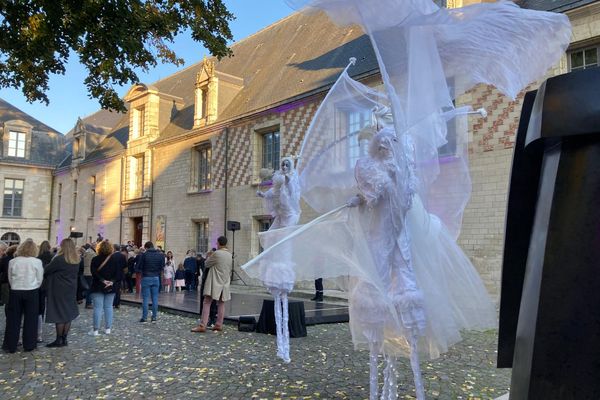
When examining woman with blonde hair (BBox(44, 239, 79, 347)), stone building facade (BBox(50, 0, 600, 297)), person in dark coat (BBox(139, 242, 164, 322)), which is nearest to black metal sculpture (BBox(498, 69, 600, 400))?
woman with blonde hair (BBox(44, 239, 79, 347))

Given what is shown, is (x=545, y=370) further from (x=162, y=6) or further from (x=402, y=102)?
(x=162, y=6)

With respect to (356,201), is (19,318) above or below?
below

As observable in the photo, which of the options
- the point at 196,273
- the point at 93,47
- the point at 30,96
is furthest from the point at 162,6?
the point at 196,273

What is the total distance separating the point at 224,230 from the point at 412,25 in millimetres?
16674

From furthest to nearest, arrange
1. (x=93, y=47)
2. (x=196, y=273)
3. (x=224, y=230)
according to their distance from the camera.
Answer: (x=224, y=230), (x=196, y=273), (x=93, y=47)

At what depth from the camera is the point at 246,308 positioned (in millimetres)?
10633

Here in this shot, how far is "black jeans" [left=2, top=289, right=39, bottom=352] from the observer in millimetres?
6691

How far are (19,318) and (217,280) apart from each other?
304 centimetres

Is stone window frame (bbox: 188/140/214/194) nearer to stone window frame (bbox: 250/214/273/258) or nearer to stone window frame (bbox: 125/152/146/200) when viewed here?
stone window frame (bbox: 250/214/273/258)

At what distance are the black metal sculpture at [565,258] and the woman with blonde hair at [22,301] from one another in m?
7.03

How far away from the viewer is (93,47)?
623cm

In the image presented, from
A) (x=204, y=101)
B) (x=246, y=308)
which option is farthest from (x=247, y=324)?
(x=204, y=101)

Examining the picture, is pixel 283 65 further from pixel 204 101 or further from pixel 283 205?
pixel 283 205

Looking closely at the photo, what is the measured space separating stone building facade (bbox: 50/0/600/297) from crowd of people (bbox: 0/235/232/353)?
4593mm
